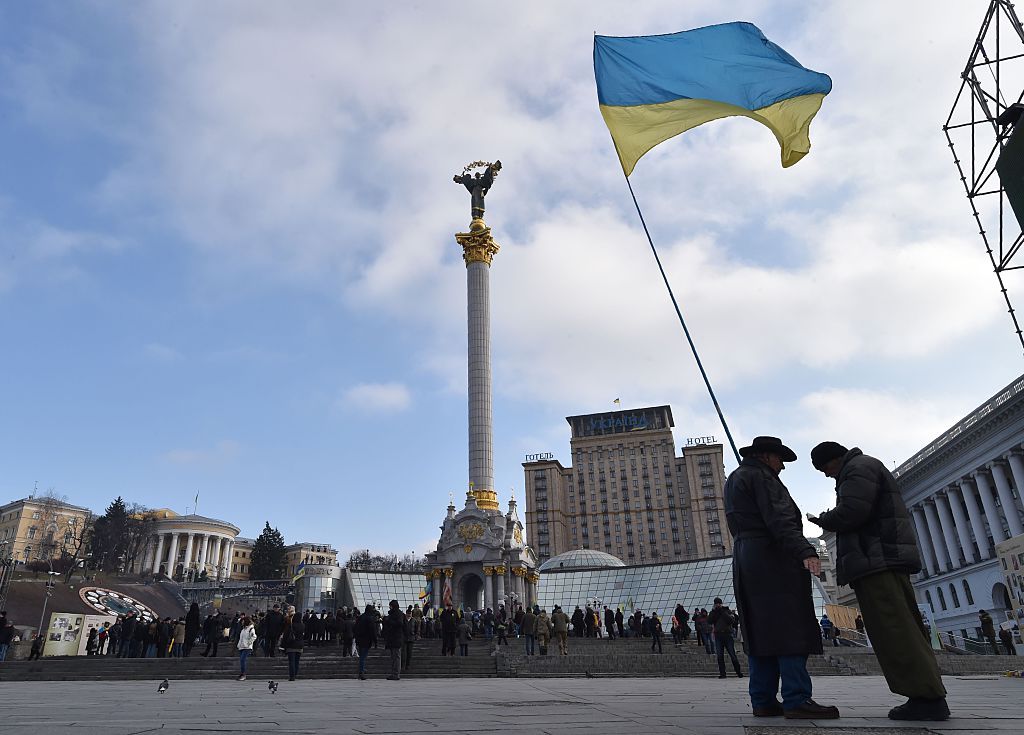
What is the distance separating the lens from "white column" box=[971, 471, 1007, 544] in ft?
149

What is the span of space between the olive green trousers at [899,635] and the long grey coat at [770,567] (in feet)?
1.28

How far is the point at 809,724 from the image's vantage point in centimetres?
425

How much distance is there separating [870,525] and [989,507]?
50568mm

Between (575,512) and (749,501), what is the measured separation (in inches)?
4718

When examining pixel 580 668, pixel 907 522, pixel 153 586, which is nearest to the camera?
pixel 907 522

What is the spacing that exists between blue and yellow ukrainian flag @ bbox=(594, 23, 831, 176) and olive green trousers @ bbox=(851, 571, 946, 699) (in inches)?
289

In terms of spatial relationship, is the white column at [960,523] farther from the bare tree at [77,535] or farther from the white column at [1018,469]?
the bare tree at [77,535]

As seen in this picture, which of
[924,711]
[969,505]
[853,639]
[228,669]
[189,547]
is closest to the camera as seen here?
[924,711]

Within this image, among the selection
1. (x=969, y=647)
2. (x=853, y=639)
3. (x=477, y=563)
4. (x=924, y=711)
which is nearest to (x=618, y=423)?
(x=477, y=563)

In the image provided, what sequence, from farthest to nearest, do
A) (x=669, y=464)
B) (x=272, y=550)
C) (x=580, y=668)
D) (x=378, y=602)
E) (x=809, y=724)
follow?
1. (x=669, y=464)
2. (x=272, y=550)
3. (x=378, y=602)
4. (x=580, y=668)
5. (x=809, y=724)

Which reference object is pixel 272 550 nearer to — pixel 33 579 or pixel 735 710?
pixel 33 579

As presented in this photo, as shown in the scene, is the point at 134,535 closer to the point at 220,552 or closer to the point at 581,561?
the point at 220,552

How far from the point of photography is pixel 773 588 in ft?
17.0

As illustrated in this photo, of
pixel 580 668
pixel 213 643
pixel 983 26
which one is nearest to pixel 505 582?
pixel 213 643
